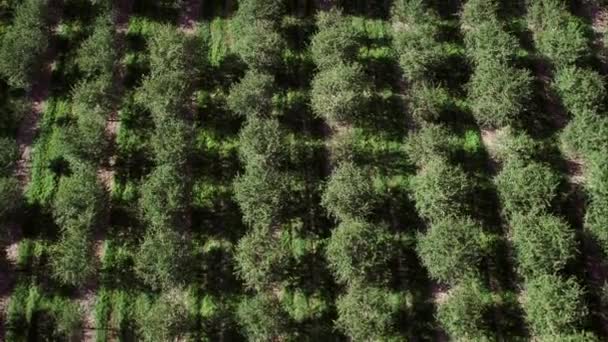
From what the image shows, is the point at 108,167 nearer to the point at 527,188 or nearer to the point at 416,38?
the point at 416,38

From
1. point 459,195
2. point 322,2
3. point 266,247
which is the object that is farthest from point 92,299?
point 322,2

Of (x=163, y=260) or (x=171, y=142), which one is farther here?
(x=171, y=142)

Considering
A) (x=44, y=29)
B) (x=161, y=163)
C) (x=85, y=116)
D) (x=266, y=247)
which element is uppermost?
(x=44, y=29)

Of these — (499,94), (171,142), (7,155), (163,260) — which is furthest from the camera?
(7,155)

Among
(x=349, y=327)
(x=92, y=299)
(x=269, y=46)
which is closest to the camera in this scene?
(x=349, y=327)

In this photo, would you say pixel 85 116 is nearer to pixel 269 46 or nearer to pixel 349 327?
pixel 269 46

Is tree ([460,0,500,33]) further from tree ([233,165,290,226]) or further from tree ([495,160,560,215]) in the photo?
tree ([233,165,290,226])

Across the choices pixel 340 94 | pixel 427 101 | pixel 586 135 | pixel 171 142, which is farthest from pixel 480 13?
pixel 171 142
